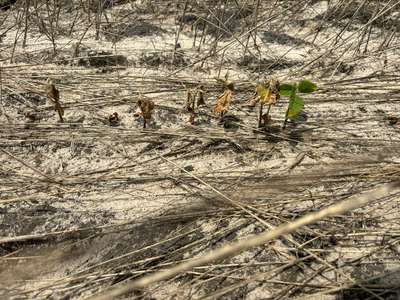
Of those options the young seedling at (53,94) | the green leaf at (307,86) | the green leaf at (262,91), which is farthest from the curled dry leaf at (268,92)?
the young seedling at (53,94)

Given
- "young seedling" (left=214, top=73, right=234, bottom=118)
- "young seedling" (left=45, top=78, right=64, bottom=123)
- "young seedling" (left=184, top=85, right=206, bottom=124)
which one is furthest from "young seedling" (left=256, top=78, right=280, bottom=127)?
"young seedling" (left=45, top=78, right=64, bottom=123)

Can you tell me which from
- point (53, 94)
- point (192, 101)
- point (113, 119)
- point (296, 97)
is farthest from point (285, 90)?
point (53, 94)

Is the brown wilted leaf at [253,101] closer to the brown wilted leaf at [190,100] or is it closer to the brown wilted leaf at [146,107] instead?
the brown wilted leaf at [190,100]

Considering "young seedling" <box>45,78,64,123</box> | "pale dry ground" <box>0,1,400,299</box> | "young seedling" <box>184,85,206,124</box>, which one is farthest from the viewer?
"young seedling" <box>184,85,206,124</box>

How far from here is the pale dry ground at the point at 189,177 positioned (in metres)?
1.19

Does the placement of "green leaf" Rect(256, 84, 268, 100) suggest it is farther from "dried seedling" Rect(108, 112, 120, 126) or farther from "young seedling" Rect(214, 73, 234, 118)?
"dried seedling" Rect(108, 112, 120, 126)

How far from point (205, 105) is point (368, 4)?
51.8 inches

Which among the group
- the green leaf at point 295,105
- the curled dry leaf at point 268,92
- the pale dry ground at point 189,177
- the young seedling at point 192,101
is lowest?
the pale dry ground at point 189,177

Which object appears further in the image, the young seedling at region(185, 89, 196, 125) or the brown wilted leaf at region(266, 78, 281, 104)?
the young seedling at region(185, 89, 196, 125)

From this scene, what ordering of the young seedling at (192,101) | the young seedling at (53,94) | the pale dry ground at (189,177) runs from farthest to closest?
the young seedling at (192,101)
the young seedling at (53,94)
the pale dry ground at (189,177)

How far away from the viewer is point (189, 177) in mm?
1495

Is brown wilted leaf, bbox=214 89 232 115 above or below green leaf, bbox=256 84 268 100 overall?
below

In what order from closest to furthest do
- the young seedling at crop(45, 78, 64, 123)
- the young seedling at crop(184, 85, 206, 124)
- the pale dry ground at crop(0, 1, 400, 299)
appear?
the pale dry ground at crop(0, 1, 400, 299) < the young seedling at crop(45, 78, 64, 123) < the young seedling at crop(184, 85, 206, 124)

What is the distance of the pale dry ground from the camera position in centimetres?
119
